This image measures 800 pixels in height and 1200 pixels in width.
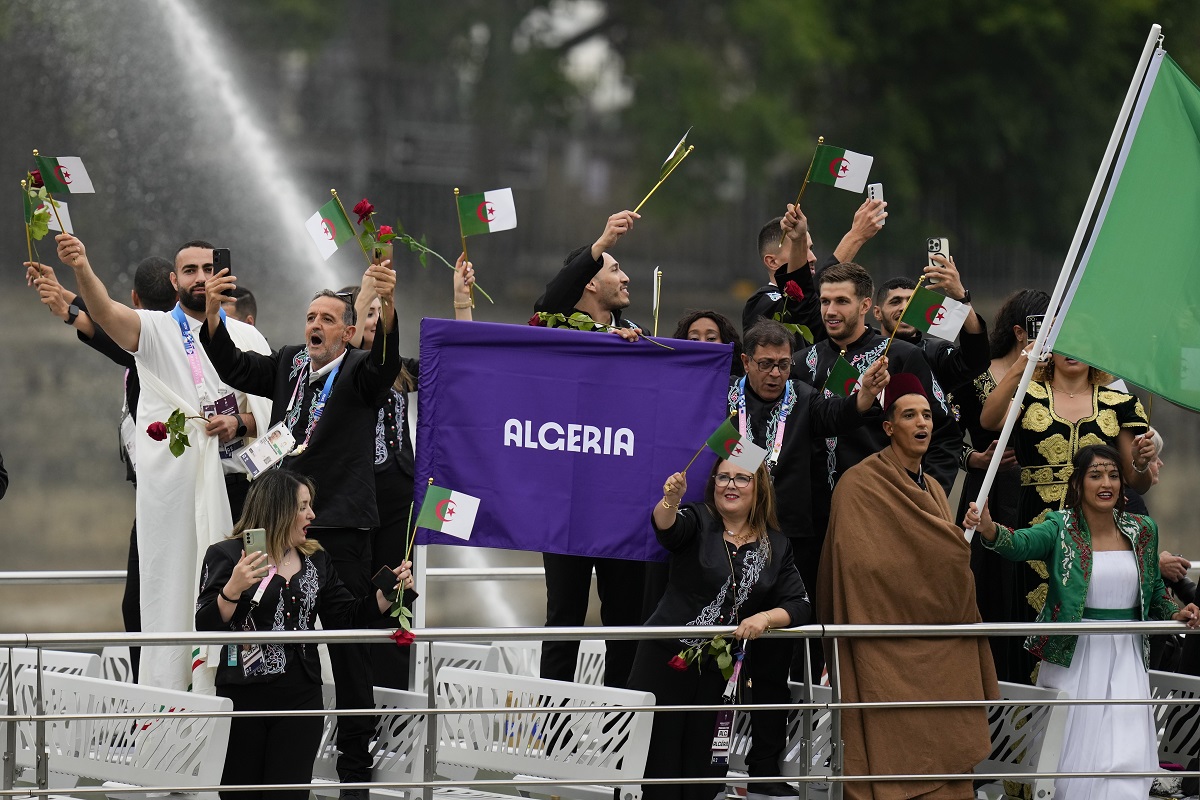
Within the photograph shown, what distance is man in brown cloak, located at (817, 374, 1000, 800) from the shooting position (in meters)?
7.18

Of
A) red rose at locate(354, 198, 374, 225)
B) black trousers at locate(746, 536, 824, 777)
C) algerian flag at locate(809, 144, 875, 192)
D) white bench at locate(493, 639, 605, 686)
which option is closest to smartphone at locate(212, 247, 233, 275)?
red rose at locate(354, 198, 374, 225)

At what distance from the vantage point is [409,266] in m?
25.6

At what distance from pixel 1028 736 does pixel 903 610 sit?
27.1 inches

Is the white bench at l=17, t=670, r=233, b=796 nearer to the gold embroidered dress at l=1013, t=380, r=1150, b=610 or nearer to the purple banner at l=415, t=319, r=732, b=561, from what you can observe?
the purple banner at l=415, t=319, r=732, b=561

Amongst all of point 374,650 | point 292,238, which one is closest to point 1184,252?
point 374,650

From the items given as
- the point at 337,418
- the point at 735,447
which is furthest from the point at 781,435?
the point at 337,418

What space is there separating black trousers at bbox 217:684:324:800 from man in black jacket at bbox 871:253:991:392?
2.66m

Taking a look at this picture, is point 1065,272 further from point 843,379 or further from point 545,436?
point 545,436

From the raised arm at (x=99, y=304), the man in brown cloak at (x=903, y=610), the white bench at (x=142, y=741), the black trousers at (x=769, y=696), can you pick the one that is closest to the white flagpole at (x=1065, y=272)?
the man in brown cloak at (x=903, y=610)

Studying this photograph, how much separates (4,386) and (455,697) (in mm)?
17198

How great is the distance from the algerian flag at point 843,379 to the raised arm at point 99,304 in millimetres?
2783

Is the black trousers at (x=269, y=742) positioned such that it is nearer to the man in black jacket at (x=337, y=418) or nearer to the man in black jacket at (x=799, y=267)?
the man in black jacket at (x=337, y=418)

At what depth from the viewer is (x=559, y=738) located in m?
6.85

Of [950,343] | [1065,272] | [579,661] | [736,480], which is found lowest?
[579,661]
